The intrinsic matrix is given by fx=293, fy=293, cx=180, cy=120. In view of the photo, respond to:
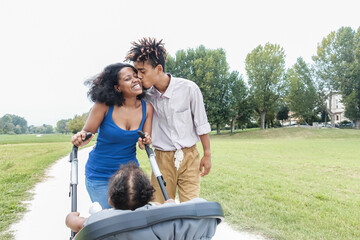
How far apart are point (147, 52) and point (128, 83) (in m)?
0.35

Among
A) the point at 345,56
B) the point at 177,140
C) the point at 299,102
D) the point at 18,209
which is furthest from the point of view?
the point at 299,102

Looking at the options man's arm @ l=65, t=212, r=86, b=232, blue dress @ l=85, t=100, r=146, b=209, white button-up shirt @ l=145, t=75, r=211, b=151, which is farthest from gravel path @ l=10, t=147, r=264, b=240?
man's arm @ l=65, t=212, r=86, b=232

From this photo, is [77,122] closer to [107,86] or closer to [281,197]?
[281,197]

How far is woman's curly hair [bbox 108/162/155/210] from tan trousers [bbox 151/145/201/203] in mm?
1082

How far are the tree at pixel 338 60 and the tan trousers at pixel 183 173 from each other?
1715 inches

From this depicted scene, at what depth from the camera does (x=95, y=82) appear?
2654mm

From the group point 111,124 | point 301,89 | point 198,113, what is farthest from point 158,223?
point 301,89

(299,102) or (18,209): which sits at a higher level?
(299,102)

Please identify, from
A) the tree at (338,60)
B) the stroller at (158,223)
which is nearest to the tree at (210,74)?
the tree at (338,60)

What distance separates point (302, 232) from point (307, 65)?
45.3m

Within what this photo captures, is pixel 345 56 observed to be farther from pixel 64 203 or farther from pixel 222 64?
pixel 64 203

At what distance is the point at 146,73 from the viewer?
2.75 meters

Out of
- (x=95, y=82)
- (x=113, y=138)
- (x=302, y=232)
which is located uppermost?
(x=95, y=82)

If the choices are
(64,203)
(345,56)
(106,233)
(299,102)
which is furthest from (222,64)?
(106,233)
